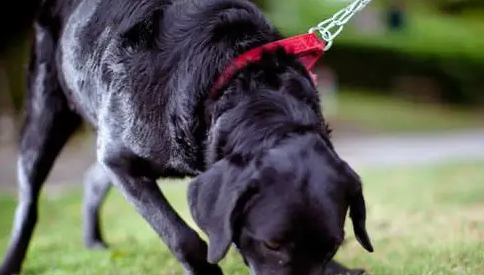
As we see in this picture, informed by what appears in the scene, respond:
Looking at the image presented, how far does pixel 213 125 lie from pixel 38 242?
3.99 meters

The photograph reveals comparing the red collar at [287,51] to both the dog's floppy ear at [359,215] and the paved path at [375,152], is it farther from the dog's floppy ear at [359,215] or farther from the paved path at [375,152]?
the paved path at [375,152]

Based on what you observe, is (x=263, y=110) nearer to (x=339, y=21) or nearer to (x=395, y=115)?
(x=339, y=21)

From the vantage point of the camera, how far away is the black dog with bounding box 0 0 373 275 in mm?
3283

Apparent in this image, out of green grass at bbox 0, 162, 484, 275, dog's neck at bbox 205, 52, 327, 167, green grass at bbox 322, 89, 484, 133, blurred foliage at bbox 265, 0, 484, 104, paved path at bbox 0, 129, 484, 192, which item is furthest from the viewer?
blurred foliage at bbox 265, 0, 484, 104

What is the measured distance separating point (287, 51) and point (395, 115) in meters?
20.1

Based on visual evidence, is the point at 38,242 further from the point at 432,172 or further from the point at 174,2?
the point at 432,172

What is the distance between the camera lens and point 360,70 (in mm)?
27859

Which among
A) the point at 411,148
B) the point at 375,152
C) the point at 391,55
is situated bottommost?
the point at 391,55

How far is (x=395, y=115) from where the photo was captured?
77.3 ft

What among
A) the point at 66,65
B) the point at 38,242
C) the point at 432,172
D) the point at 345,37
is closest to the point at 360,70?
the point at 345,37

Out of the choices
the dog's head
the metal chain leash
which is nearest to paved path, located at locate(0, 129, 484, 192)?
the metal chain leash

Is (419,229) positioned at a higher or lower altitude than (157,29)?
lower

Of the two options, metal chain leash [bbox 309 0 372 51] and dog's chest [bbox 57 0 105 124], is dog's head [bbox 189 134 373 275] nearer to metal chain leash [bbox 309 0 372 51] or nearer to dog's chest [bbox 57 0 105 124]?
metal chain leash [bbox 309 0 372 51]

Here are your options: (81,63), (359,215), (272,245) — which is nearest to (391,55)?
(81,63)
